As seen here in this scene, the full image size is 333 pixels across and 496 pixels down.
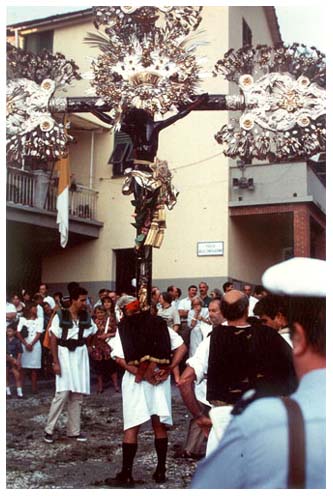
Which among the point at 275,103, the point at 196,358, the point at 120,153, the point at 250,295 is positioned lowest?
the point at 196,358

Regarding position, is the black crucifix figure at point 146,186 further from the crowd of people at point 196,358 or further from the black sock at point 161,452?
the black sock at point 161,452

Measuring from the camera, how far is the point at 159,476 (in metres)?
3.39

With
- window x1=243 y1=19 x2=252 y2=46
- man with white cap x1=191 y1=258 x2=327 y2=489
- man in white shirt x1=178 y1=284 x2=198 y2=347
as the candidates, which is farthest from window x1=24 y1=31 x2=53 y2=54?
man with white cap x1=191 y1=258 x2=327 y2=489

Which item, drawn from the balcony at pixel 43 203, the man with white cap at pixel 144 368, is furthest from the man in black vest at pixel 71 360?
the man with white cap at pixel 144 368

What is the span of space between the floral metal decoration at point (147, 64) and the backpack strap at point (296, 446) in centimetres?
280

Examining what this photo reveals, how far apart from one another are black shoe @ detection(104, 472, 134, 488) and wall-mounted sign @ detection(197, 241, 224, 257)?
150 cm

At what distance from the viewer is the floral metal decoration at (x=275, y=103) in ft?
12.1

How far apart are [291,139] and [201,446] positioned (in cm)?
168

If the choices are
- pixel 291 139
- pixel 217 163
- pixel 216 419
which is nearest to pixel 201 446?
pixel 216 419

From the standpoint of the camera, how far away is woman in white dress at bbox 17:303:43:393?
4.49 meters

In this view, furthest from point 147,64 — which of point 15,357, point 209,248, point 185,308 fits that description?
point 15,357

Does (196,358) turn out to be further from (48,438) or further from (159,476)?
(48,438)

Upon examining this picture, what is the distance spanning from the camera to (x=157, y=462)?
3584mm

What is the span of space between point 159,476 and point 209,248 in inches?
60.9
